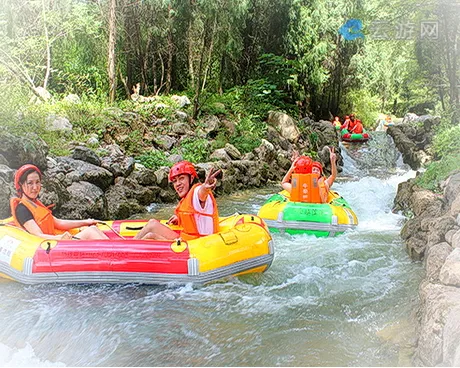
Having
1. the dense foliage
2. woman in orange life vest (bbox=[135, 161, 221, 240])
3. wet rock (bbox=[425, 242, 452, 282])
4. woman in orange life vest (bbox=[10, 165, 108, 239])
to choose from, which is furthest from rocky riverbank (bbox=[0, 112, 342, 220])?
wet rock (bbox=[425, 242, 452, 282])

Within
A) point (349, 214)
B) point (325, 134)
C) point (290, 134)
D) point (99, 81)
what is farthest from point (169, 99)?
point (349, 214)

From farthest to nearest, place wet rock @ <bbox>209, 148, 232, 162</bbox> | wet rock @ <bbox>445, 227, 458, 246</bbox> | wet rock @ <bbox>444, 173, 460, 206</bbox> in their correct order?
wet rock @ <bbox>209, 148, 232, 162</bbox> < wet rock @ <bbox>444, 173, 460, 206</bbox> < wet rock @ <bbox>445, 227, 458, 246</bbox>

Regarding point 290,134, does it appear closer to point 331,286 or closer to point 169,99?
point 169,99

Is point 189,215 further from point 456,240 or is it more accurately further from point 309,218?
point 456,240

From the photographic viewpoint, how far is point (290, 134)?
1196 cm

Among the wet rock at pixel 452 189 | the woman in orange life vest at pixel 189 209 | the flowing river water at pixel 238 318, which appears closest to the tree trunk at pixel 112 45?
the woman in orange life vest at pixel 189 209

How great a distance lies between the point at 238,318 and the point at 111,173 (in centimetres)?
420

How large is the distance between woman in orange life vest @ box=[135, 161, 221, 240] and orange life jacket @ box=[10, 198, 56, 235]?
2.76ft

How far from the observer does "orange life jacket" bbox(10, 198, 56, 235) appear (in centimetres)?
383

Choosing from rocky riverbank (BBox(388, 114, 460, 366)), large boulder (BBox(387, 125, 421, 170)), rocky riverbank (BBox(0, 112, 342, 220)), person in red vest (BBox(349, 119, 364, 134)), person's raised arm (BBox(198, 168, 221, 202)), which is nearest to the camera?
rocky riverbank (BBox(388, 114, 460, 366))

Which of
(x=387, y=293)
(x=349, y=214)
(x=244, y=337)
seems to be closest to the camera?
(x=244, y=337)

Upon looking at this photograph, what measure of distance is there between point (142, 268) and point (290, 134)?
29.1ft

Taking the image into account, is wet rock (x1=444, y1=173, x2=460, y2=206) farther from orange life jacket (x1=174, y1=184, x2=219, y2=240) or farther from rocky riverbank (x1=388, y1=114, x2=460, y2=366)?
orange life jacket (x1=174, y1=184, x2=219, y2=240)

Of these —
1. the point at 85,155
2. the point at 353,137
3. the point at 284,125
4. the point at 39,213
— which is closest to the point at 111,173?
the point at 85,155
